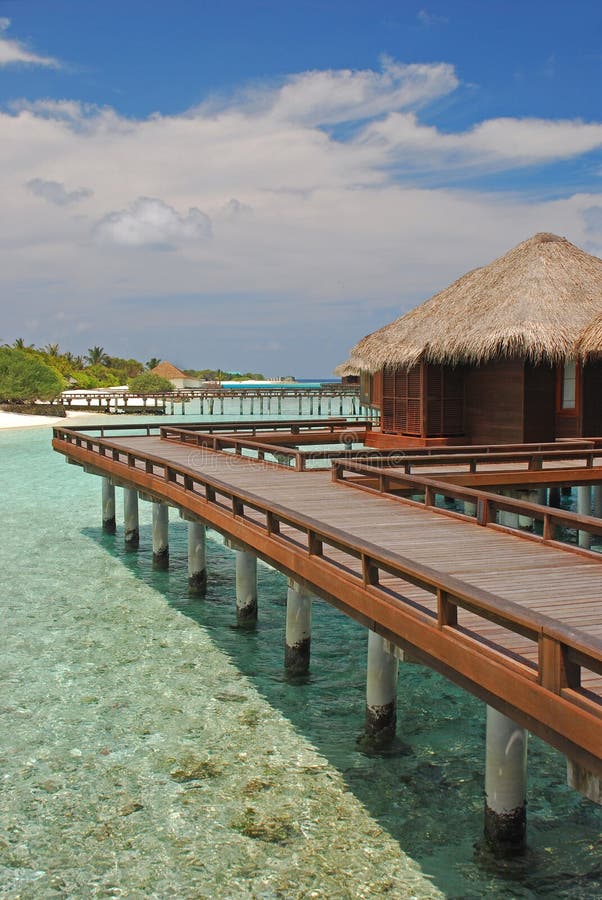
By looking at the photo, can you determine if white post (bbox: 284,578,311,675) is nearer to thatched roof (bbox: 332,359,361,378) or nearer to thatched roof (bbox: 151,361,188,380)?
thatched roof (bbox: 332,359,361,378)

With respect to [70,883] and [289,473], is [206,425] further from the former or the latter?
[70,883]

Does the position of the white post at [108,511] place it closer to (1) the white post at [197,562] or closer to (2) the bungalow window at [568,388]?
(1) the white post at [197,562]

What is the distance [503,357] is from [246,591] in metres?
9.82

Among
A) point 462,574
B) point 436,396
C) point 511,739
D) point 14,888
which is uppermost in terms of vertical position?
point 436,396

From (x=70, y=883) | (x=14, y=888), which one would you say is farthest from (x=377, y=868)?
(x=14, y=888)

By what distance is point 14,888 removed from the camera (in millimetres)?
6684

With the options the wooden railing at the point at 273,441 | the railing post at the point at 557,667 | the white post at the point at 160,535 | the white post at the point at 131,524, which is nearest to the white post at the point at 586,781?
the railing post at the point at 557,667

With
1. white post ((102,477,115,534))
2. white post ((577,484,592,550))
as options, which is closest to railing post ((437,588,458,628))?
white post ((577,484,592,550))

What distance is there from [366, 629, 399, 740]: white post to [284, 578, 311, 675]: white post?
7.13 feet

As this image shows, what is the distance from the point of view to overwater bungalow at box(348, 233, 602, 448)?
19.3 meters

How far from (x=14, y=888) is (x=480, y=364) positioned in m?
16.8

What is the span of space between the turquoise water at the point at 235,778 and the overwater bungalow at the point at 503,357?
332 inches

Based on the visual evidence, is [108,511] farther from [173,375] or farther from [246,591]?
[173,375]

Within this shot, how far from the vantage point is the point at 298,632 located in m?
11.2
